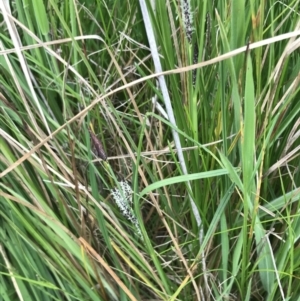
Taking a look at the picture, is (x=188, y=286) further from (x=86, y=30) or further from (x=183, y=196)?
(x=86, y=30)

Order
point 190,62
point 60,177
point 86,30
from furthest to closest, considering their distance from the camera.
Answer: point 86,30
point 60,177
point 190,62

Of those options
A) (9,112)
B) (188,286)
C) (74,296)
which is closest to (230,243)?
(188,286)

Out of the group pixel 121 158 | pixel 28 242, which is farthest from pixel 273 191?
pixel 28 242

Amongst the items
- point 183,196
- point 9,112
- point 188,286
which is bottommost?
point 188,286

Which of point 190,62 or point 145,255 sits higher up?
point 190,62

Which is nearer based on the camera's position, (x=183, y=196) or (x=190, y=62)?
(x=190, y=62)

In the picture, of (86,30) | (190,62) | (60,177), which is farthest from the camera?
(86,30)
